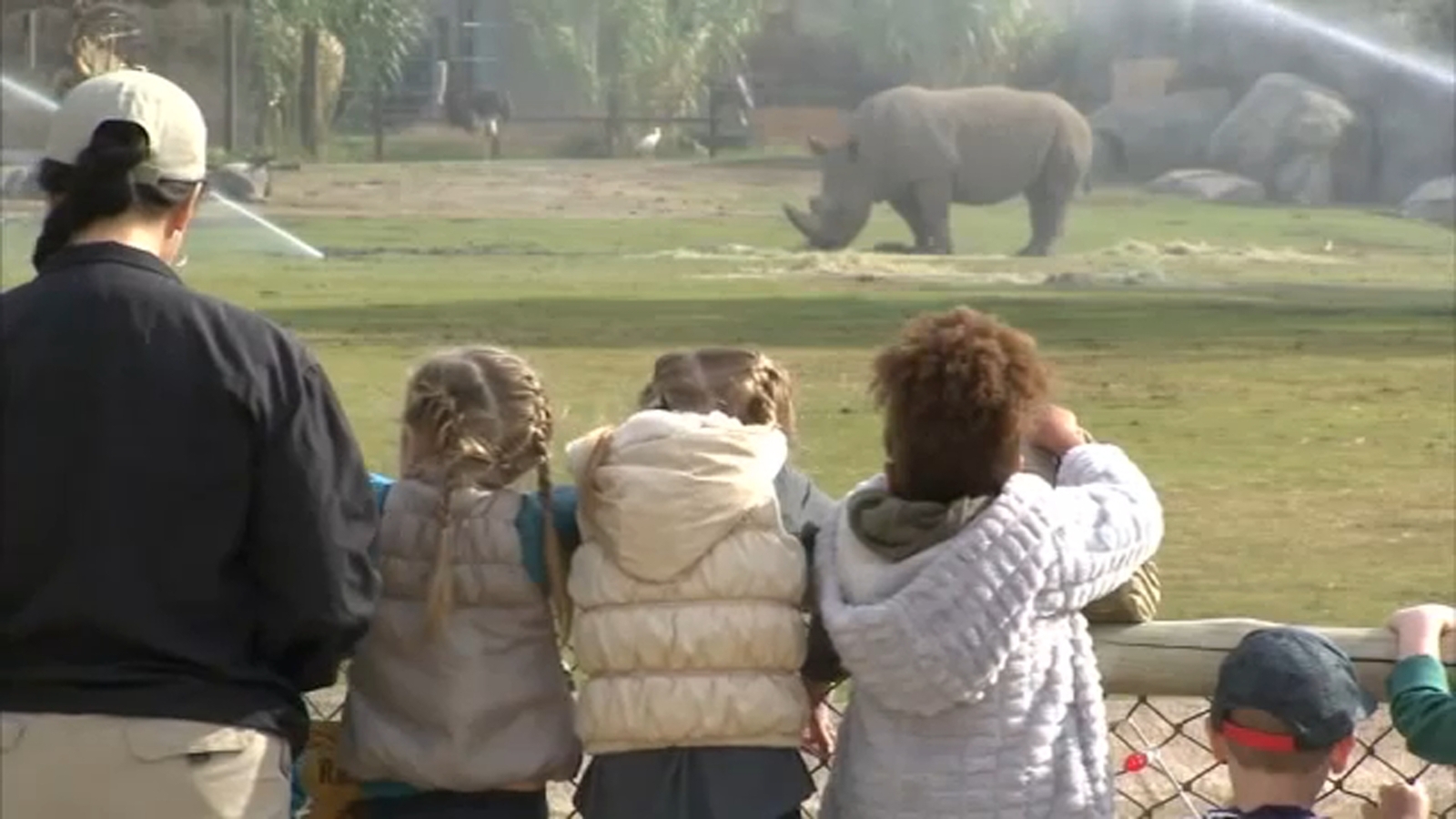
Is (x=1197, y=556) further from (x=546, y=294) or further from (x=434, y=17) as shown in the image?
(x=434, y=17)

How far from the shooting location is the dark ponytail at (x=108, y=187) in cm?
341

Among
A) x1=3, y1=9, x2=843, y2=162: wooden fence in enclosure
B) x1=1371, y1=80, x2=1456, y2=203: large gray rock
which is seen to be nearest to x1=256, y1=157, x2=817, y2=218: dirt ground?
x1=3, y1=9, x2=843, y2=162: wooden fence in enclosure

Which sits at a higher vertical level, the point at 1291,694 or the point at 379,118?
the point at 1291,694

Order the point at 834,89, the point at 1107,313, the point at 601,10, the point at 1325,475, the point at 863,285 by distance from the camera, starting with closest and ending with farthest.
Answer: the point at 1325,475, the point at 1107,313, the point at 863,285, the point at 601,10, the point at 834,89

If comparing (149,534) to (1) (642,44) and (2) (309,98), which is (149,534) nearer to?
(2) (309,98)

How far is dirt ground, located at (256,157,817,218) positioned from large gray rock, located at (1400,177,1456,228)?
315 inches

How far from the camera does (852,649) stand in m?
3.54

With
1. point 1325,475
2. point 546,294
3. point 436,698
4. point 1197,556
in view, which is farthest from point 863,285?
point 436,698

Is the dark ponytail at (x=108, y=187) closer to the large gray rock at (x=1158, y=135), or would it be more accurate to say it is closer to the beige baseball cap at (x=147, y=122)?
the beige baseball cap at (x=147, y=122)

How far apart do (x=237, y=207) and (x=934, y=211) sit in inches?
342

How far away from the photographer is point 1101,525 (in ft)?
11.8

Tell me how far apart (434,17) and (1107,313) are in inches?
827

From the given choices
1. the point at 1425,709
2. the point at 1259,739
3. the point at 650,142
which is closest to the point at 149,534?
the point at 1259,739

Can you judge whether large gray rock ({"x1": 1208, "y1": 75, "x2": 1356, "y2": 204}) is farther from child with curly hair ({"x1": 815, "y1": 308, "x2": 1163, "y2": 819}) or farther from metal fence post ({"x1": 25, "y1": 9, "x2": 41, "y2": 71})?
child with curly hair ({"x1": 815, "y1": 308, "x2": 1163, "y2": 819})
